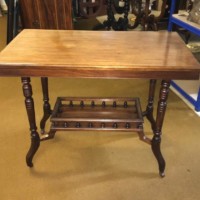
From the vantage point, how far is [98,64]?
103 cm

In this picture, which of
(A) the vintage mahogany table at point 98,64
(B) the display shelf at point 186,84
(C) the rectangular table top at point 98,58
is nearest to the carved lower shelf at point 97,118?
(A) the vintage mahogany table at point 98,64

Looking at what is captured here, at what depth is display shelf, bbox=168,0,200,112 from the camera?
1.88m

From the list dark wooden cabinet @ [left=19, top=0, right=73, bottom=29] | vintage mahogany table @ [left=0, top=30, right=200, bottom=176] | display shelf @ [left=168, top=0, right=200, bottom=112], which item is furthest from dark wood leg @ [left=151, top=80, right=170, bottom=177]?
dark wooden cabinet @ [left=19, top=0, right=73, bottom=29]

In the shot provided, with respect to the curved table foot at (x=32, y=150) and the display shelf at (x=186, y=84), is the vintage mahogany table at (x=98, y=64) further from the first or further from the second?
the display shelf at (x=186, y=84)

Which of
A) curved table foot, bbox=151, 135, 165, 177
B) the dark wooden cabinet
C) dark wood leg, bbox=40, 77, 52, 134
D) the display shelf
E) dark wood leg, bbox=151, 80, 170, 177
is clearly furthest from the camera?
the dark wooden cabinet

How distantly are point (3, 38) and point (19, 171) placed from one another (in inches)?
111

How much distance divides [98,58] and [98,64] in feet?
0.24

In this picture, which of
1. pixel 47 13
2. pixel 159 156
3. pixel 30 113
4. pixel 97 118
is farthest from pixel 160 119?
pixel 47 13

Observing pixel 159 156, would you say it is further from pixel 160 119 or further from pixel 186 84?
pixel 186 84

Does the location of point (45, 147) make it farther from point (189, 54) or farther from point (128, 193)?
point (189, 54)

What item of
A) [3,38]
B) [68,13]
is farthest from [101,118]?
[3,38]

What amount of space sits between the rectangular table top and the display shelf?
623 mm

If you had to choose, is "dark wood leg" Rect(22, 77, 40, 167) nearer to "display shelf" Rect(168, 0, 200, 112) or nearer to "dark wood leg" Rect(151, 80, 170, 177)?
"dark wood leg" Rect(151, 80, 170, 177)

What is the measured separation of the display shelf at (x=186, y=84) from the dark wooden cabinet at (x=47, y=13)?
3.88ft
